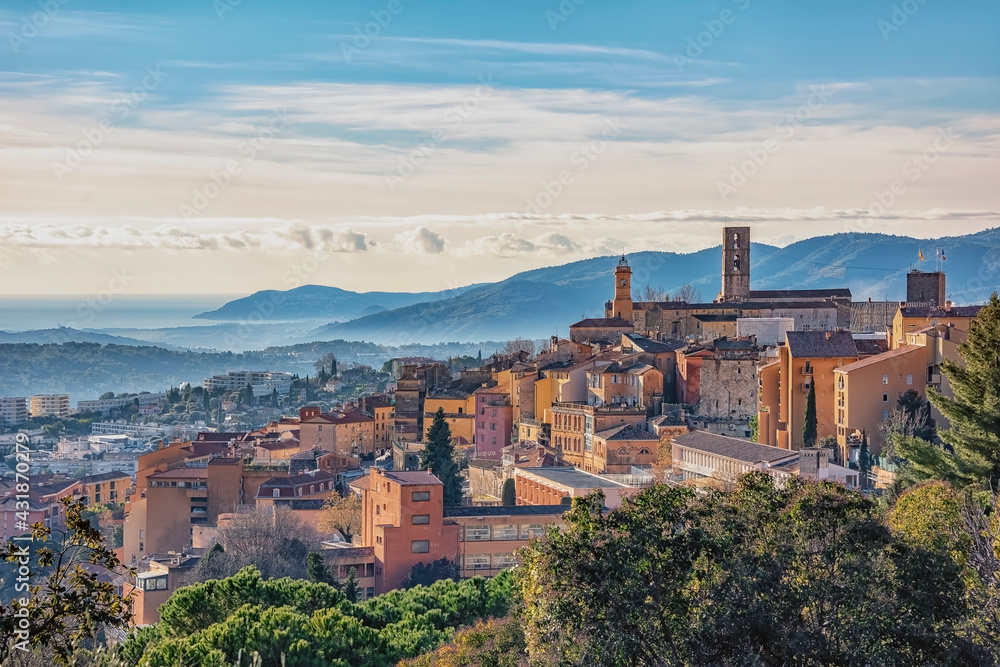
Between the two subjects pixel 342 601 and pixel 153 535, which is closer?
pixel 342 601

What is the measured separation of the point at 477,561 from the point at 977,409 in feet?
56.2

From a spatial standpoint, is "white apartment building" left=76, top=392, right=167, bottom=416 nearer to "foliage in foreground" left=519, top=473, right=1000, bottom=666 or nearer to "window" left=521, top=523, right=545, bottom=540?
"window" left=521, top=523, right=545, bottom=540

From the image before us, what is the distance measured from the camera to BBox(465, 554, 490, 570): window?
111ft

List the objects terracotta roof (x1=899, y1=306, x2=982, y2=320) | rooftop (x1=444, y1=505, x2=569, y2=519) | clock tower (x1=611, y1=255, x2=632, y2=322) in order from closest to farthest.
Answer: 1. rooftop (x1=444, y1=505, x2=569, y2=519)
2. terracotta roof (x1=899, y1=306, x2=982, y2=320)
3. clock tower (x1=611, y1=255, x2=632, y2=322)

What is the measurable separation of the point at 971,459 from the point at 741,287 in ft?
159

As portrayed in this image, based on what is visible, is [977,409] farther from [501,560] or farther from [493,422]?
[493,422]

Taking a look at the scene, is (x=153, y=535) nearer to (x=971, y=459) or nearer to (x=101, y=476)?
(x=101, y=476)

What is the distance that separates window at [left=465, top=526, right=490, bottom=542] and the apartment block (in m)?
86.5

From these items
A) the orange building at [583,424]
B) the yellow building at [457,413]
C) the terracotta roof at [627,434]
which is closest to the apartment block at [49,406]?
the yellow building at [457,413]

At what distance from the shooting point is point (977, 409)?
19406mm

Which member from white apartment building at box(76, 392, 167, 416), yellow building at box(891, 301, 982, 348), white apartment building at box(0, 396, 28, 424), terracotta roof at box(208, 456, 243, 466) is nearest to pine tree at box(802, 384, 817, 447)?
yellow building at box(891, 301, 982, 348)

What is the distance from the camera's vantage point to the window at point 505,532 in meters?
34.3

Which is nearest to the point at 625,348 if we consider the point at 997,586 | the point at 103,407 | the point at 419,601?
the point at 419,601

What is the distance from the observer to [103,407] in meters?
120
